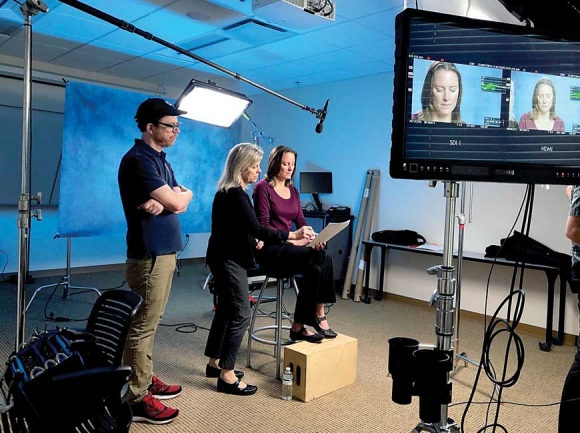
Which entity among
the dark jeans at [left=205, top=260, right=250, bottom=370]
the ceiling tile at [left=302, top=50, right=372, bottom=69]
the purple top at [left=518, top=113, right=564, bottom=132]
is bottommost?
the dark jeans at [left=205, top=260, right=250, bottom=370]

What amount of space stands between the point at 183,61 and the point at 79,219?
217 centimetres

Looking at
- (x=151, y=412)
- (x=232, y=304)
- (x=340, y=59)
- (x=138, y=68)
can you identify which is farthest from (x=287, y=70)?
(x=151, y=412)

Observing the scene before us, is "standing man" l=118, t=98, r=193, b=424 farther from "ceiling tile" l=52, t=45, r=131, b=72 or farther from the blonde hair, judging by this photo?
"ceiling tile" l=52, t=45, r=131, b=72

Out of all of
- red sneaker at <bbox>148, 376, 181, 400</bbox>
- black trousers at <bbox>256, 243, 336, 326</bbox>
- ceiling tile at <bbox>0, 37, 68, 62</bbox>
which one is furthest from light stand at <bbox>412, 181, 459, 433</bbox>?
ceiling tile at <bbox>0, 37, 68, 62</bbox>

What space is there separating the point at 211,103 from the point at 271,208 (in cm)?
133

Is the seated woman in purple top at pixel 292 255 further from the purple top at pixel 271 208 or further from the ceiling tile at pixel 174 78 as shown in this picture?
the ceiling tile at pixel 174 78

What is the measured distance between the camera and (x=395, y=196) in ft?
16.2

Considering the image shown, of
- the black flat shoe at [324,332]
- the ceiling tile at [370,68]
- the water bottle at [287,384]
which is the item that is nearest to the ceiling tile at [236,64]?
the ceiling tile at [370,68]

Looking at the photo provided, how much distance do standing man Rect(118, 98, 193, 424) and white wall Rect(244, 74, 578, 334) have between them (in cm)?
314

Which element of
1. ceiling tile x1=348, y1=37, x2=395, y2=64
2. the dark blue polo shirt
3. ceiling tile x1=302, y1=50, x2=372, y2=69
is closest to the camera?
the dark blue polo shirt

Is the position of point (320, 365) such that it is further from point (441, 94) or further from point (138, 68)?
point (138, 68)

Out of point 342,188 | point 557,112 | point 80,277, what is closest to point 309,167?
point 342,188

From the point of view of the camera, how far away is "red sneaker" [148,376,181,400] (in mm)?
2428

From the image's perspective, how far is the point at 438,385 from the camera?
937 mm
